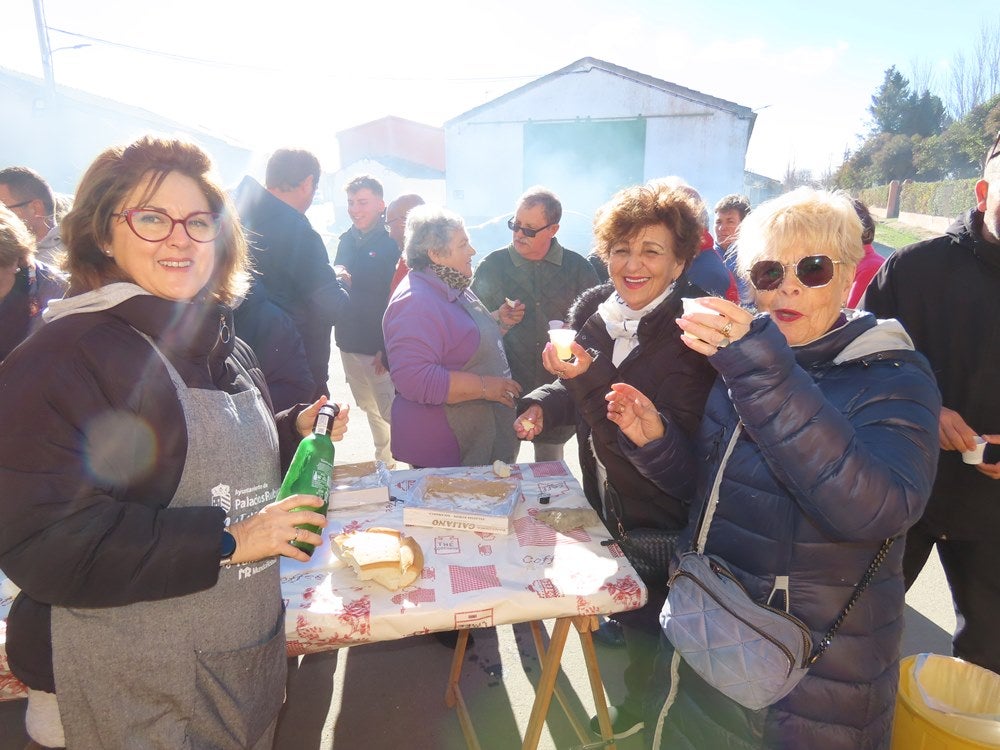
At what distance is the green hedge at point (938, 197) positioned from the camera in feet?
62.0

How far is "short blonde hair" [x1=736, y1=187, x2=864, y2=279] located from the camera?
1572 mm

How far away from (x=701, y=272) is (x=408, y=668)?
2.99 m

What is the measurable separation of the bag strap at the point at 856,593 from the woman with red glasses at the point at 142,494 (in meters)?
1.27

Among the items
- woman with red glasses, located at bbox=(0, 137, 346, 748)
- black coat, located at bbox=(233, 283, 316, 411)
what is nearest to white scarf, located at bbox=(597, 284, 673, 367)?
woman with red glasses, located at bbox=(0, 137, 346, 748)

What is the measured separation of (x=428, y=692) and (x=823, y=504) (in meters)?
2.26

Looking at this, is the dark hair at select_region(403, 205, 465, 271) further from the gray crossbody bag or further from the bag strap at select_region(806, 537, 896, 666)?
the bag strap at select_region(806, 537, 896, 666)

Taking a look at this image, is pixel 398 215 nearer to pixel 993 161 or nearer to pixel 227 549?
pixel 993 161

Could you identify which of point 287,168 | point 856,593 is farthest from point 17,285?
point 856,593

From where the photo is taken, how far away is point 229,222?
5.13 ft

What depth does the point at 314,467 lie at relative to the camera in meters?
Result: 1.50

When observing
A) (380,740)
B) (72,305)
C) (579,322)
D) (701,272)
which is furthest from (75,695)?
(701,272)

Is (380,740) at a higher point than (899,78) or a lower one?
lower

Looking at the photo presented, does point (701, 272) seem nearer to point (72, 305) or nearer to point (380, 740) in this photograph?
point (380, 740)

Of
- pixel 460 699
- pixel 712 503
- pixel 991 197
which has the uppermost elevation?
pixel 991 197
